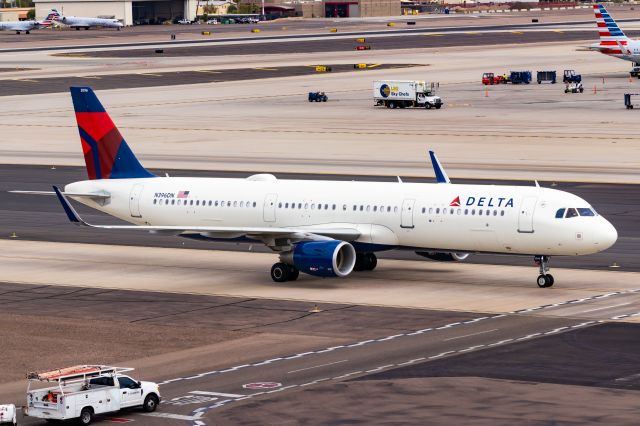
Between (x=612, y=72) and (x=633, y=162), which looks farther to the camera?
(x=612, y=72)

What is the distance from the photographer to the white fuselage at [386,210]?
55.2 m

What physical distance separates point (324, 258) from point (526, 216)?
8230 mm

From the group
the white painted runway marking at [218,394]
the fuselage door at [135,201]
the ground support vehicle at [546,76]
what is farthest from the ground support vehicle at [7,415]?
the ground support vehicle at [546,76]

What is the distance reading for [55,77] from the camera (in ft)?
609

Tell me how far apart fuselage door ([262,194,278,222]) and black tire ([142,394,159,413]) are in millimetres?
23829

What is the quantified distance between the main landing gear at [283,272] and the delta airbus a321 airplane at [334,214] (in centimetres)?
5

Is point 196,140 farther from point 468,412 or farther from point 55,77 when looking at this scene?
point 468,412

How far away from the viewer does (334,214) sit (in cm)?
5981

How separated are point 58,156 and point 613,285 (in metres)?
63.2

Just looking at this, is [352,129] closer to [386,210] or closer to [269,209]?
[269,209]

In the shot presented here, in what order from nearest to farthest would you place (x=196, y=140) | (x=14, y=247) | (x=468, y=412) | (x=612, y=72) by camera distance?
1. (x=468, y=412)
2. (x=14, y=247)
3. (x=196, y=140)
4. (x=612, y=72)

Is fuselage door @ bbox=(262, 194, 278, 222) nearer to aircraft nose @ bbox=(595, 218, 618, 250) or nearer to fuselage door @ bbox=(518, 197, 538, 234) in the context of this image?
fuselage door @ bbox=(518, 197, 538, 234)

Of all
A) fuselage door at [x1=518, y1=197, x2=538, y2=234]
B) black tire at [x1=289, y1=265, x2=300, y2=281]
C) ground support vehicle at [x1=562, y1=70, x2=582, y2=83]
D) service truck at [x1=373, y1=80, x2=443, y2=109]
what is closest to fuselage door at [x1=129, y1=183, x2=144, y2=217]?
black tire at [x1=289, y1=265, x2=300, y2=281]

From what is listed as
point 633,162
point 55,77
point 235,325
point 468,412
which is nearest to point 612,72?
point 55,77
